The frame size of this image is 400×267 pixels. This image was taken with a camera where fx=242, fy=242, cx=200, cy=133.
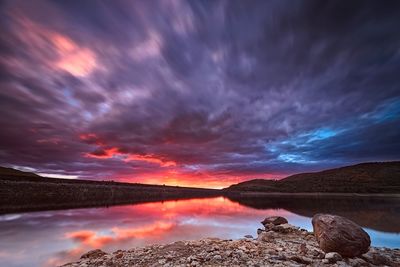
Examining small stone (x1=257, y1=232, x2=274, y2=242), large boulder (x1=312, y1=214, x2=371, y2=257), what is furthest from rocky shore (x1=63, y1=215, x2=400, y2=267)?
small stone (x1=257, y1=232, x2=274, y2=242)

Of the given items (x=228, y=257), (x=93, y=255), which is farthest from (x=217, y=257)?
(x=93, y=255)

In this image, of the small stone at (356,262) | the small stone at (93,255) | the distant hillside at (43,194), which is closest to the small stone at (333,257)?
the small stone at (356,262)

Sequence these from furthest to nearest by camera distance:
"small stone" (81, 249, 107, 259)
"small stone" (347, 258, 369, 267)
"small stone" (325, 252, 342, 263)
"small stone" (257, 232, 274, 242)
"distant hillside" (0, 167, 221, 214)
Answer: "distant hillside" (0, 167, 221, 214) → "small stone" (257, 232, 274, 242) → "small stone" (81, 249, 107, 259) → "small stone" (325, 252, 342, 263) → "small stone" (347, 258, 369, 267)

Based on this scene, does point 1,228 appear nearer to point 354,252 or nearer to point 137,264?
point 137,264

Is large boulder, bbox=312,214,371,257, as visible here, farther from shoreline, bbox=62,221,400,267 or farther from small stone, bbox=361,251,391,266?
shoreline, bbox=62,221,400,267

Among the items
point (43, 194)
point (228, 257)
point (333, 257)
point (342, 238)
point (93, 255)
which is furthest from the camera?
point (43, 194)

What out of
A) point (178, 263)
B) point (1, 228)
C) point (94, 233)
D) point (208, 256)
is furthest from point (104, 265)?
point (1, 228)

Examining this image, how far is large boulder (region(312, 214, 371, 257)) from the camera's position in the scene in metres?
11.2

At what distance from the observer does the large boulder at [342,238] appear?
11.2 meters

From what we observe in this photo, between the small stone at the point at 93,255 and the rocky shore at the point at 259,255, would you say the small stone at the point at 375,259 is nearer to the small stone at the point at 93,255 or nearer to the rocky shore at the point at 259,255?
the rocky shore at the point at 259,255

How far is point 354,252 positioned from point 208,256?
6748 mm

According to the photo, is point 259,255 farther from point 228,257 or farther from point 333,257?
point 333,257

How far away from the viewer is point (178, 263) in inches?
392

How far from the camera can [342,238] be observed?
11414 mm
